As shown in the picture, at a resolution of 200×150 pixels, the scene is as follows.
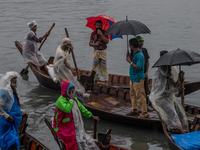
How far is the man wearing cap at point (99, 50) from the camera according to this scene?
9805mm

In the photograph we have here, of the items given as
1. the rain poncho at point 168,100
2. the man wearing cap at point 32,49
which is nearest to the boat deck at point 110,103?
the rain poncho at point 168,100

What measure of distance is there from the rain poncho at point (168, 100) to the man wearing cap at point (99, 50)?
3380mm

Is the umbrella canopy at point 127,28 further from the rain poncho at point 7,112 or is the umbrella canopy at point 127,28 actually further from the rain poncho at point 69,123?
the rain poncho at point 7,112

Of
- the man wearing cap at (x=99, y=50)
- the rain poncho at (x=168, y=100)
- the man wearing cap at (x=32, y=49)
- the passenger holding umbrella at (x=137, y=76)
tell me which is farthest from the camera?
the man wearing cap at (x=32, y=49)

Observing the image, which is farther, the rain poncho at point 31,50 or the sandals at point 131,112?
the rain poncho at point 31,50

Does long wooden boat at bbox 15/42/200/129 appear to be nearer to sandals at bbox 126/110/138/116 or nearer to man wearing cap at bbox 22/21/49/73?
sandals at bbox 126/110/138/116

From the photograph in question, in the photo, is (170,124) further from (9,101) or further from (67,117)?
(9,101)

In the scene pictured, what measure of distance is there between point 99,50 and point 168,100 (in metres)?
3.73

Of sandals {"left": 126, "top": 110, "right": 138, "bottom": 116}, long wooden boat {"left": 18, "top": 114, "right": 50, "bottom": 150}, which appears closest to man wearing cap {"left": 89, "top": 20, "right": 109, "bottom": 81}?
sandals {"left": 126, "top": 110, "right": 138, "bottom": 116}

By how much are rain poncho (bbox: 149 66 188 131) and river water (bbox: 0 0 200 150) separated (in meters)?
1.33

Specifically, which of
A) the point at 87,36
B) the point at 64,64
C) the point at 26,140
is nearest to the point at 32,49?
the point at 64,64

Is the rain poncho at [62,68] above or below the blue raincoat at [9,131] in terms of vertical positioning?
above

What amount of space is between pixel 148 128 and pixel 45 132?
2795 mm

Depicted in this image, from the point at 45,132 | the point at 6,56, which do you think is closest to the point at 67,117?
the point at 45,132
